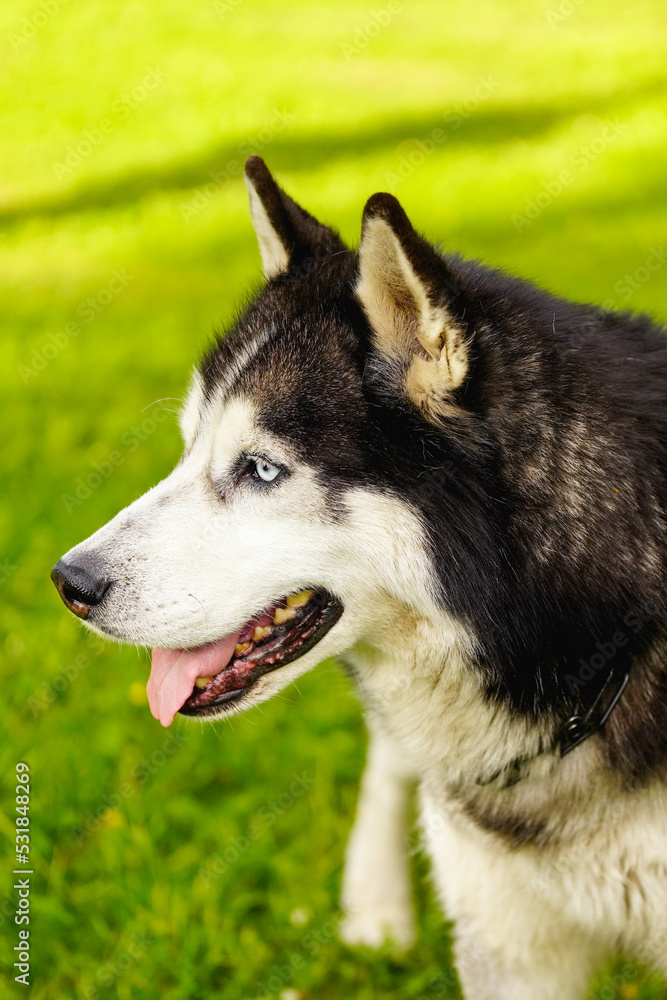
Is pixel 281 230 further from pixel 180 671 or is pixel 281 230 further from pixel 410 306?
pixel 180 671

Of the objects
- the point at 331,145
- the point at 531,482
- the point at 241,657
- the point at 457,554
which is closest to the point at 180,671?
the point at 241,657

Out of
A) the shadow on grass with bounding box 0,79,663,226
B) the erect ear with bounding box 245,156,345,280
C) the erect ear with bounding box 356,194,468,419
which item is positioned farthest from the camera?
the shadow on grass with bounding box 0,79,663,226

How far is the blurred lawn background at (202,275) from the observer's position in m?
3.42

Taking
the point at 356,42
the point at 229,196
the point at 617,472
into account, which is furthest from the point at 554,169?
the point at 617,472

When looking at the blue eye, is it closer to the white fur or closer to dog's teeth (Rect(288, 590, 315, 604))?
the white fur

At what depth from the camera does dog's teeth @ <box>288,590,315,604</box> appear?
2.34m

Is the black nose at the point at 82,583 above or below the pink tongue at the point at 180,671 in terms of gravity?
above

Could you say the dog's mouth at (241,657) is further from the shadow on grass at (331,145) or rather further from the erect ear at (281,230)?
the shadow on grass at (331,145)

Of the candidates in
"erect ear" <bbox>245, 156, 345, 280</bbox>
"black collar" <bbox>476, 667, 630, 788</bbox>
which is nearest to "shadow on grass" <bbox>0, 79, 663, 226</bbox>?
"erect ear" <bbox>245, 156, 345, 280</bbox>

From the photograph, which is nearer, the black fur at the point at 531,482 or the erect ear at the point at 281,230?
the black fur at the point at 531,482

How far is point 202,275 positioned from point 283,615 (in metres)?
7.01

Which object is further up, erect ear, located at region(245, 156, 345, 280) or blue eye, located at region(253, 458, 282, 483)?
erect ear, located at region(245, 156, 345, 280)

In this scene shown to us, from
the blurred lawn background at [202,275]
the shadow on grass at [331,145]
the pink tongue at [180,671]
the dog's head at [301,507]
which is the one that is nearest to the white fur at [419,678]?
the dog's head at [301,507]

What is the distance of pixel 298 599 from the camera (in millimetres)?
2354
